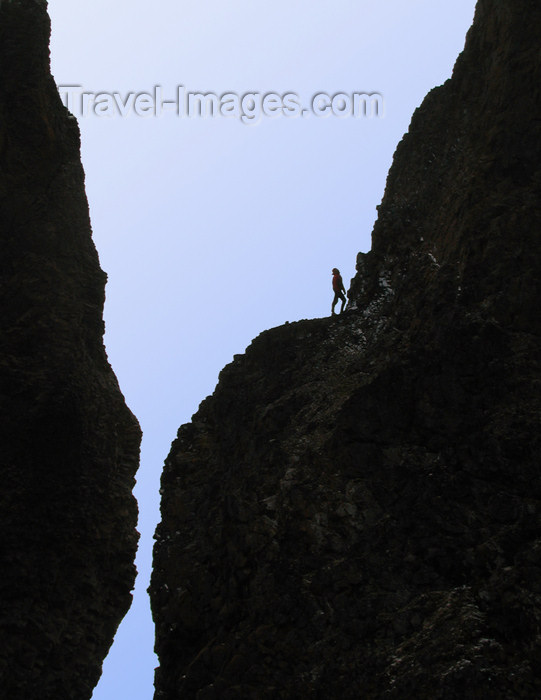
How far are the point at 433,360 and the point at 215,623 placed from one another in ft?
25.0

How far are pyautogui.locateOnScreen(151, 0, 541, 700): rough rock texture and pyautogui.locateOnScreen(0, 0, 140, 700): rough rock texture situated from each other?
1.99m

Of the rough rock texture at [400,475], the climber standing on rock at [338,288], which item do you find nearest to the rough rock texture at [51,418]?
the rough rock texture at [400,475]

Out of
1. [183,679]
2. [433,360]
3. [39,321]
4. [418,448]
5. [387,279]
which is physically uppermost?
[387,279]

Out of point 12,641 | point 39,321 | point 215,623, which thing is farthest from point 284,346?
point 12,641

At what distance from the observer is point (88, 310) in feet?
88.3

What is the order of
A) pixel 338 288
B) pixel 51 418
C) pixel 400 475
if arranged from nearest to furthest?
pixel 400 475
pixel 51 418
pixel 338 288

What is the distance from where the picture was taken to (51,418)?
23.5 metres

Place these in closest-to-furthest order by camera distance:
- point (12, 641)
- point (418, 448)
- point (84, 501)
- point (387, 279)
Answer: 1. point (418, 448)
2. point (12, 641)
3. point (84, 501)
4. point (387, 279)

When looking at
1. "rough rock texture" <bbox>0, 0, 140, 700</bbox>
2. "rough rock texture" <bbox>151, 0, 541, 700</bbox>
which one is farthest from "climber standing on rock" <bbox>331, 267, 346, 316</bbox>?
"rough rock texture" <bbox>0, 0, 140, 700</bbox>

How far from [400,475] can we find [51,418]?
10.1m

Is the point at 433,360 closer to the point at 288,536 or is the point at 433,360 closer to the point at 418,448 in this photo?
the point at 418,448

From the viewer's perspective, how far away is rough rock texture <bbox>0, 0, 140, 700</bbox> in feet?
70.2

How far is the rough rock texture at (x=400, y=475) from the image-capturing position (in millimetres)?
15508

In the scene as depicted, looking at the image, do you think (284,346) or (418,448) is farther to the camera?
(284,346)
